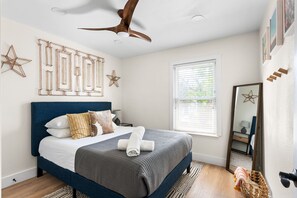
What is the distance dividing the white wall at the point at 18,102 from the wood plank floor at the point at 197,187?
199 mm

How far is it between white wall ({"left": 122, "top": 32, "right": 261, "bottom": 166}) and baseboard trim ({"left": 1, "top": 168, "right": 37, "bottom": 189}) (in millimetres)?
2255

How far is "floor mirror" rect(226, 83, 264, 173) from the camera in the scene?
246 cm

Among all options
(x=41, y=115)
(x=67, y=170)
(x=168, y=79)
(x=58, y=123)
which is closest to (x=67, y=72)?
(x=41, y=115)

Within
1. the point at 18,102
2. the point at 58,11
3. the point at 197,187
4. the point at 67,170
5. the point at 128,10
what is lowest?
the point at 197,187

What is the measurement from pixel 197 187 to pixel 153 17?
8.25 ft

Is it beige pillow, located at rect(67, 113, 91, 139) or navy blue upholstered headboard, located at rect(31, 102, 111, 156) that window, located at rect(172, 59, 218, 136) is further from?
navy blue upholstered headboard, located at rect(31, 102, 111, 156)

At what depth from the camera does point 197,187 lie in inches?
90.1

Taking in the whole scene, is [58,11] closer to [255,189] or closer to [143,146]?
[143,146]

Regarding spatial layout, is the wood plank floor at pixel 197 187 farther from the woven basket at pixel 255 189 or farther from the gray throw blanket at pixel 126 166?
the gray throw blanket at pixel 126 166

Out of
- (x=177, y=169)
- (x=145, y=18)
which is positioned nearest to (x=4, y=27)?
(x=145, y=18)

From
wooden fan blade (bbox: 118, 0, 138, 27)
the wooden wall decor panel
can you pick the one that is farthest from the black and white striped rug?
wooden fan blade (bbox: 118, 0, 138, 27)

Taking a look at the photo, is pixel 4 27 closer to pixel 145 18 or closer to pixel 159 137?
pixel 145 18

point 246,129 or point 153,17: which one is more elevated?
point 153,17

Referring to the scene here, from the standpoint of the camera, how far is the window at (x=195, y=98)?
318cm
